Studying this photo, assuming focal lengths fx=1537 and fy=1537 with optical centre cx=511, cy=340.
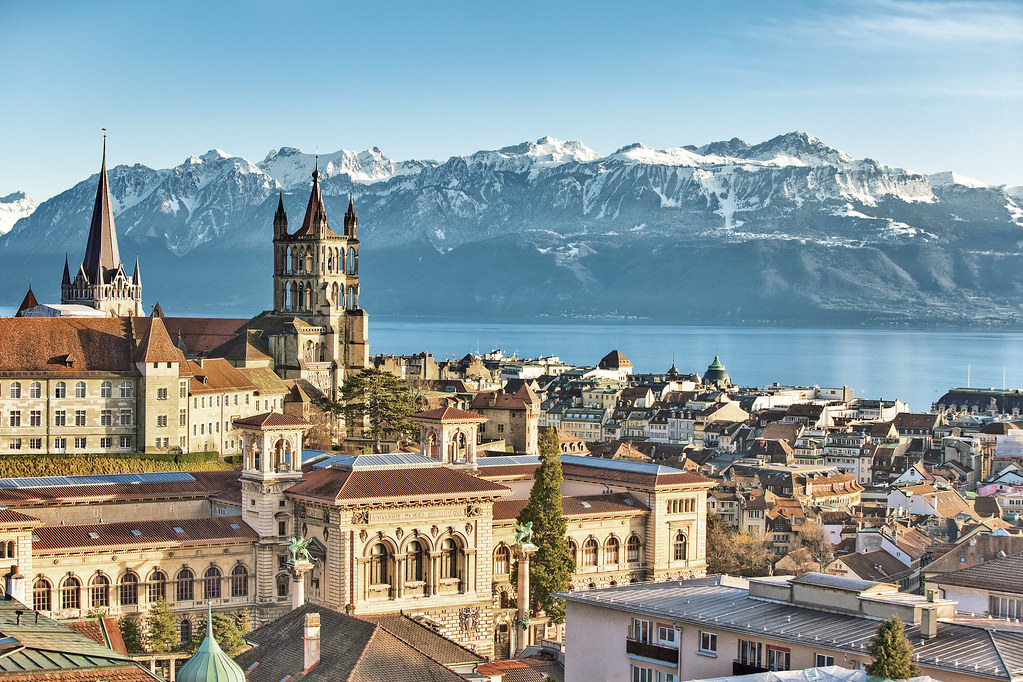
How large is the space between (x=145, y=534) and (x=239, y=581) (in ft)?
13.6

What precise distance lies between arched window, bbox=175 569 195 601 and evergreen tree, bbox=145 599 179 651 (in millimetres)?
2133

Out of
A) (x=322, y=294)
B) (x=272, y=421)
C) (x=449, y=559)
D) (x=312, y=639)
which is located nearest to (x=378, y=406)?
(x=322, y=294)

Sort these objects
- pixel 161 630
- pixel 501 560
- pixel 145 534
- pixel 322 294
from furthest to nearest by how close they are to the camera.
Result: pixel 322 294
pixel 501 560
pixel 145 534
pixel 161 630

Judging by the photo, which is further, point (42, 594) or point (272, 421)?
point (272, 421)

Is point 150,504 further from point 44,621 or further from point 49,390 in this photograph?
point 44,621

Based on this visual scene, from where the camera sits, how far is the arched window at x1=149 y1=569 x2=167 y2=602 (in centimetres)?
5781

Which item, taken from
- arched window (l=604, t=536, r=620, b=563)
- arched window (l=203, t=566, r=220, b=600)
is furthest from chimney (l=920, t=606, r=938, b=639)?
arched window (l=604, t=536, r=620, b=563)

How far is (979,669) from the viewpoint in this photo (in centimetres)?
3488

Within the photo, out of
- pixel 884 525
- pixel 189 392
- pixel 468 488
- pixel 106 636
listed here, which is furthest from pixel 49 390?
pixel 884 525

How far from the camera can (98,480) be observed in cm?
6569

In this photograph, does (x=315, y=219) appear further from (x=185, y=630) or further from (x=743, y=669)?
(x=743, y=669)

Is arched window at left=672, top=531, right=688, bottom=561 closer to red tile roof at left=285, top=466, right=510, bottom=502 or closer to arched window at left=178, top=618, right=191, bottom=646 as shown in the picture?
red tile roof at left=285, top=466, right=510, bottom=502

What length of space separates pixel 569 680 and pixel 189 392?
40093mm

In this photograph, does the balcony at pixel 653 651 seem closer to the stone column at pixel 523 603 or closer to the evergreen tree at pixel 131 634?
the stone column at pixel 523 603
